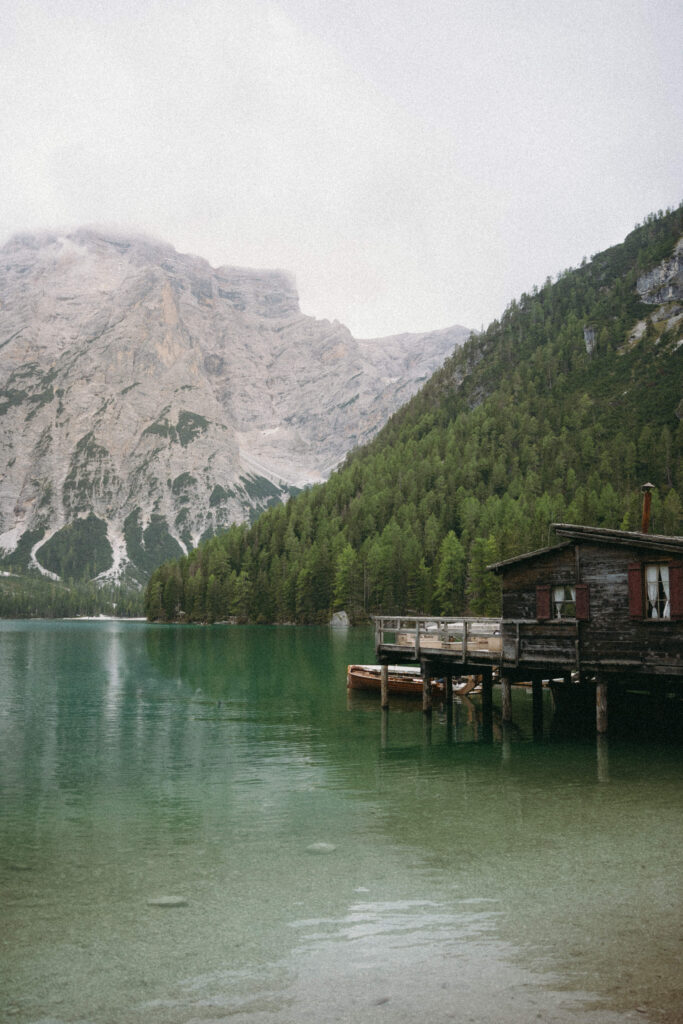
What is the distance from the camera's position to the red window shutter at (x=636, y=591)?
28594 millimetres

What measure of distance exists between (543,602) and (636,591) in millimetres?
4648

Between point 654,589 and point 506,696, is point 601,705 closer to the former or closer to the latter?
point 506,696

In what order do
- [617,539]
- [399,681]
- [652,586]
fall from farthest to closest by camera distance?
[399,681] → [617,539] → [652,586]

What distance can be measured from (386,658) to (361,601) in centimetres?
11267

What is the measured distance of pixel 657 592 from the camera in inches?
1121

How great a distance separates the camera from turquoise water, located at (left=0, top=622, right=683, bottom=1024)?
975cm

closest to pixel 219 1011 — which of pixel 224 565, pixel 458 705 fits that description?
pixel 458 705

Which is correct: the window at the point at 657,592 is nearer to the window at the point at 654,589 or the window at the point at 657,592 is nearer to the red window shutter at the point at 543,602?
the window at the point at 654,589

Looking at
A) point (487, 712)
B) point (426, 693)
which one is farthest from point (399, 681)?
point (487, 712)

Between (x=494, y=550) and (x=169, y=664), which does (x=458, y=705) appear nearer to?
(x=169, y=664)

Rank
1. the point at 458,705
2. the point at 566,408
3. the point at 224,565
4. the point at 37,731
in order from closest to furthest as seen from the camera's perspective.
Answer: the point at 37,731
the point at 458,705
the point at 224,565
the point at 566,408

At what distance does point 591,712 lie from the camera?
3597 cm

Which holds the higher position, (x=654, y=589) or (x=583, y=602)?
(x=654, y=589)

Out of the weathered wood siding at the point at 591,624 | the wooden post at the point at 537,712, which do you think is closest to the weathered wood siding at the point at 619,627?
the weathered wood siding at the point at 591,624
